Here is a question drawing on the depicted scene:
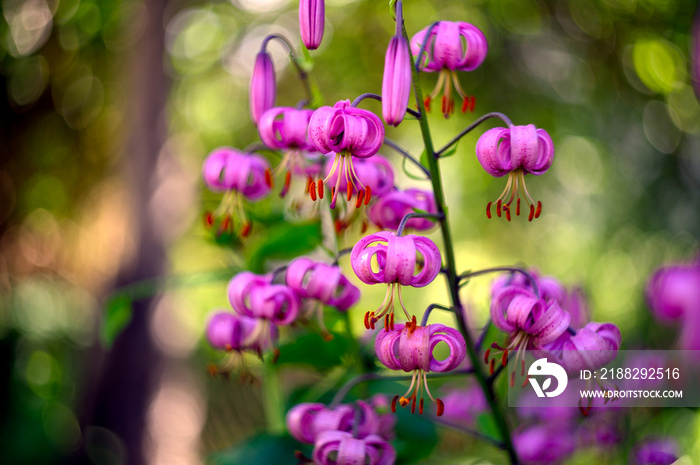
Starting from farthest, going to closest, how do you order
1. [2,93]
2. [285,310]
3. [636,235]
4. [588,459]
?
1. [2,93]
2. [636,235]
3. [588,459]
4. [285,310]

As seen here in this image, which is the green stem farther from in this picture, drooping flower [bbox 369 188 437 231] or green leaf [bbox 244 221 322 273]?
green leaf [bbox 244 221 322 273]

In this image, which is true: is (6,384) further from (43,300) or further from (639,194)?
(639,194)

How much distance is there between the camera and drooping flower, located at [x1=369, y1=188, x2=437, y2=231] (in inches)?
21.2

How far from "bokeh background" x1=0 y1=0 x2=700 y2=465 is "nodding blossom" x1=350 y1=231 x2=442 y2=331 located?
0.66 ft

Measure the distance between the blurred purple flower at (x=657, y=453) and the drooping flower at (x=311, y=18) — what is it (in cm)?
61

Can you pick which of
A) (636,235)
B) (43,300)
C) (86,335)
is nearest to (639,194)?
(636,235)

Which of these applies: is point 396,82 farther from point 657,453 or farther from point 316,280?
point 657,453

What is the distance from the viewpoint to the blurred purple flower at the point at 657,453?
0.61 m

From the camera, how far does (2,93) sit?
3.02 metres

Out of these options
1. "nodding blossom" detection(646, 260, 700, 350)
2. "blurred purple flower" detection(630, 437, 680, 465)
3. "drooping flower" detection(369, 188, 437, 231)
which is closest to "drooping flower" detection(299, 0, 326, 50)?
"drooping flower" detection(369, 188, 437, 231)

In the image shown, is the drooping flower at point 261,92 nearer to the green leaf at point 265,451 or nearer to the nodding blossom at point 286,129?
the nodding blossom at point 286,129

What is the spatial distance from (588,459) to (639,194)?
5.29 ft

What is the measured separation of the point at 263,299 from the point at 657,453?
50cm

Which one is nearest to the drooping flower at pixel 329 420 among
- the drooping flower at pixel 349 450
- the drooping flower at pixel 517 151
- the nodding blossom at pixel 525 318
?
the drooping flower at pixel 349 450
